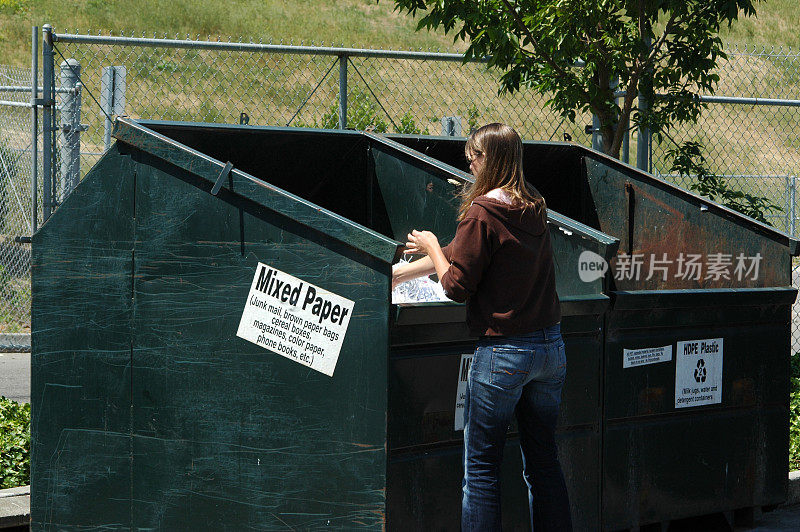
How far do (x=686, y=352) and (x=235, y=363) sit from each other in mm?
2033

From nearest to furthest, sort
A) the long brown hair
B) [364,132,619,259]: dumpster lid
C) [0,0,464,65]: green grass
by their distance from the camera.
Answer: the long brown hair
[364,132,619,259]: dumpster lid
[0,0,464,65]: green grass

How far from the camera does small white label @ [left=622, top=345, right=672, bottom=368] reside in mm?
4129

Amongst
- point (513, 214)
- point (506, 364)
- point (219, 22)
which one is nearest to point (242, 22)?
point (219, 22)

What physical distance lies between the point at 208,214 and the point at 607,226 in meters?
2.41

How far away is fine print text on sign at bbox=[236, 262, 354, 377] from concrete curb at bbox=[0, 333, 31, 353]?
524cm

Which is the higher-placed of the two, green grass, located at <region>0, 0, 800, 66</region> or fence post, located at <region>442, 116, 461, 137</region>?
green grass, located at <region>0, 0, 800, 66</region>

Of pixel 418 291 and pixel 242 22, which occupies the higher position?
pixel 242 22

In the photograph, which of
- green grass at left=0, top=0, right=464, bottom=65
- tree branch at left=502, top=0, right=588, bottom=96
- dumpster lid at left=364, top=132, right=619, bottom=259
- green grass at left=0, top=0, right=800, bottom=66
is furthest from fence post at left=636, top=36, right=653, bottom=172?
green grass at left=0, top=0, right=464, bottom=65

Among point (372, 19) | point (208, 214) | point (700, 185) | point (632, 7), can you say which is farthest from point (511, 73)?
point (372, 19)

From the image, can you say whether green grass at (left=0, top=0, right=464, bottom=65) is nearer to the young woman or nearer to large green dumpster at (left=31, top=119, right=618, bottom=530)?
large green dumpster at (left=31, top=119, right=618, bottom=530)

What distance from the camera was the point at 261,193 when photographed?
3.36 m

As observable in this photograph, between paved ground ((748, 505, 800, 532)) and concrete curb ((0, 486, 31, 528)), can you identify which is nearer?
concrete curb ((0, 486, 31, 528))

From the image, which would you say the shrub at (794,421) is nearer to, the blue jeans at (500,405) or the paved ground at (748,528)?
the paved ground at (748,528)

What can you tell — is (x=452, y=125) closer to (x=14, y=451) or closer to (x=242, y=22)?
(x=14, y=451)
